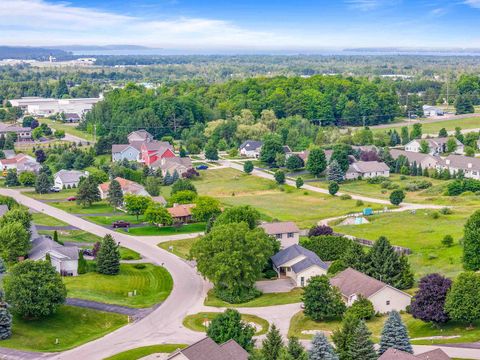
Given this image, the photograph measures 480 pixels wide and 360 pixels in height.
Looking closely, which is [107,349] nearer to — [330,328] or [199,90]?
[330,328]

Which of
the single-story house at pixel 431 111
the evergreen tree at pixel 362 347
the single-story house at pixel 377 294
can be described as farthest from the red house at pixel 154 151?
the evergreen tree at pixel 362 347

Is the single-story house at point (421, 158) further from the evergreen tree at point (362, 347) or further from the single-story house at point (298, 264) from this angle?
the evergreen tree at point (362, 347)

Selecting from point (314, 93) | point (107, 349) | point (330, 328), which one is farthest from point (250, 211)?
point (314, 93)

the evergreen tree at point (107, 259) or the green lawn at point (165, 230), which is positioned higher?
the evergreen tree at point (107, 259)

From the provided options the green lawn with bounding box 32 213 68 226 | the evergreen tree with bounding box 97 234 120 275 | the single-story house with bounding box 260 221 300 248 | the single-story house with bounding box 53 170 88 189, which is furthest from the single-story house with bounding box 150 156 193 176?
the evergreen tree with bounding box 97 234 120 275

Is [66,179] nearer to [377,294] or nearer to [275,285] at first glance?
[275,285]

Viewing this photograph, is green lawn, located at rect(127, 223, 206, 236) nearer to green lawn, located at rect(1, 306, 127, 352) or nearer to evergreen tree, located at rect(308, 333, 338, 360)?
green lawn, located at rect(1, 306, 127, 352)
